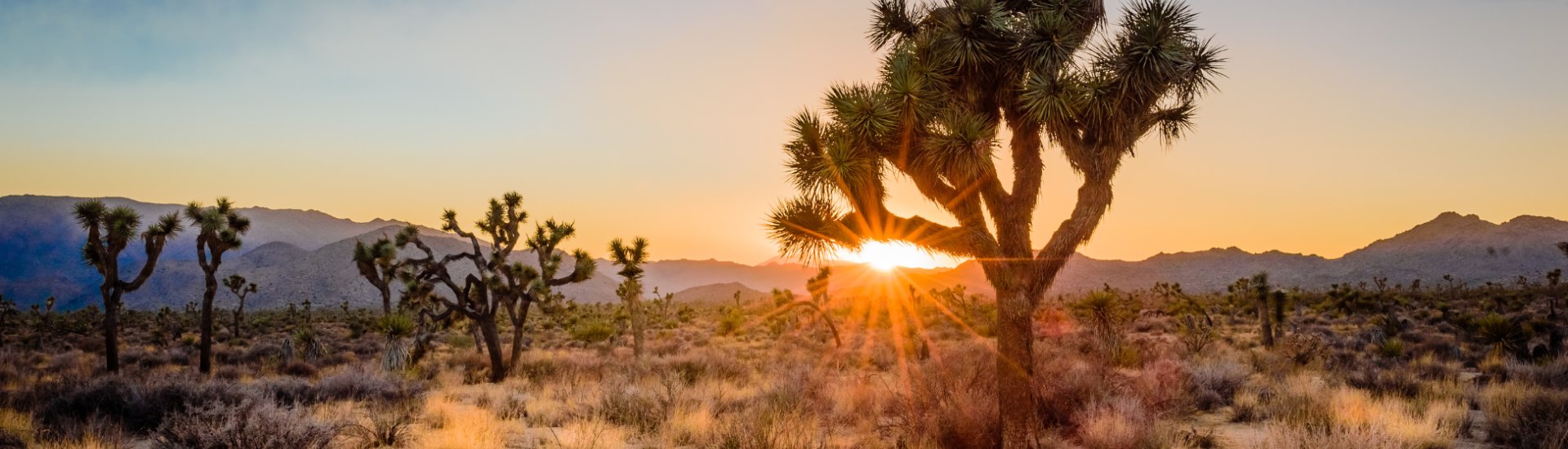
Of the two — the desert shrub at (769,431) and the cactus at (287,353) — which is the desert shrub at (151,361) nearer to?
the cactus at (287,353)

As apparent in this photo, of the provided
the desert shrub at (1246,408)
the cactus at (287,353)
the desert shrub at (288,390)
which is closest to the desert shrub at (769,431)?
the desert shrub at (1246,408)

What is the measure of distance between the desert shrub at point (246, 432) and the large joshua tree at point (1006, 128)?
569 centimetres

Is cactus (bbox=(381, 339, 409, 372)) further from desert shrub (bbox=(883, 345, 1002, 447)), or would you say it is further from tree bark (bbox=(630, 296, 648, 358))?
desert shrub (bbox=(883, 345, 1002, 447))

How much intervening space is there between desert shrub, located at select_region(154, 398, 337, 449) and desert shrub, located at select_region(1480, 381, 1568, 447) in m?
12.5

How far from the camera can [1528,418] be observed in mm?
7973

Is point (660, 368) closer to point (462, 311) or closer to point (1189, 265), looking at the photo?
point (462, 311)

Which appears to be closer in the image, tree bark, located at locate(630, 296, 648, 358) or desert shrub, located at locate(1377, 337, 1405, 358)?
desert shrub, located at locate(1377, 337, 1405, 358)

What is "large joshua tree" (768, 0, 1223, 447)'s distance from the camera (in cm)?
792

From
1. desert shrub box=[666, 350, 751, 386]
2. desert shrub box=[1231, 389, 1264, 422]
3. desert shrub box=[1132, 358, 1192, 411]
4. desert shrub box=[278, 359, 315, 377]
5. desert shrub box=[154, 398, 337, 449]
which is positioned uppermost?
desert shrub box=[154, 398, 337, 449]

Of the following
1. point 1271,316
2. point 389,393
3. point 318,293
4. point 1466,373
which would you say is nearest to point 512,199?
point 389,393

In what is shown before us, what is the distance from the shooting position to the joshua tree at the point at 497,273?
55.6 ft

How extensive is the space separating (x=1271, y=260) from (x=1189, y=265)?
45.0 ft

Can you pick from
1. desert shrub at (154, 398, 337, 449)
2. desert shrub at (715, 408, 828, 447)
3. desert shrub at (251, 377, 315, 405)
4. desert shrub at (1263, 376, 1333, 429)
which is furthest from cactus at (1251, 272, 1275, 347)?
desert shrub at (251, 377, 315, 405)

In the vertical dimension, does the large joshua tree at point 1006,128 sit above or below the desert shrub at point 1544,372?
above
